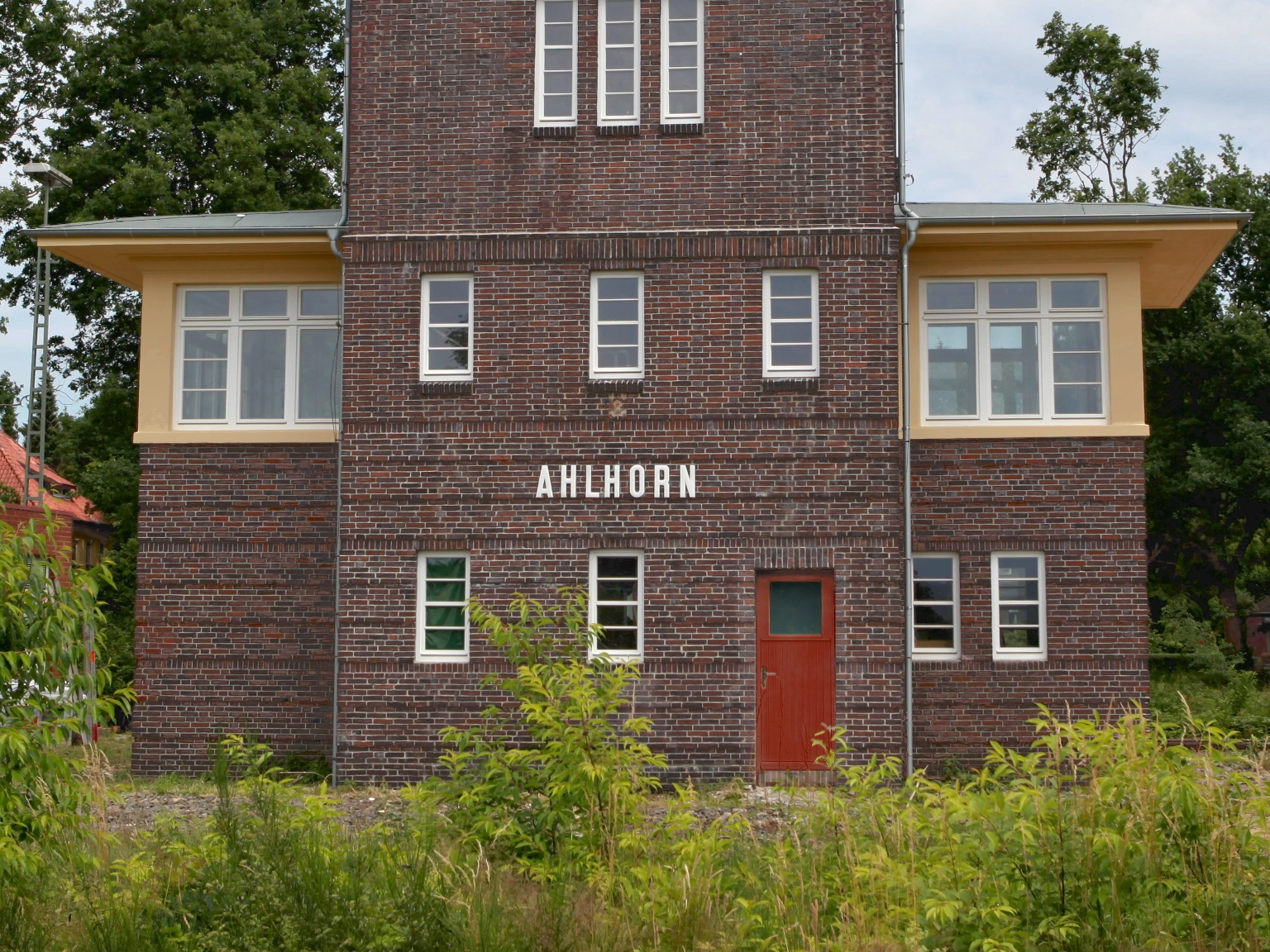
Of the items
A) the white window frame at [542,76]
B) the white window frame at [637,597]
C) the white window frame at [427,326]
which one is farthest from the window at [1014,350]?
the white window frame at [427,326]

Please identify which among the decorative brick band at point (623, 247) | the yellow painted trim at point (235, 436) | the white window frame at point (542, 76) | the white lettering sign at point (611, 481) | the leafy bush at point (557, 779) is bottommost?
the leafy bush at point (557, 779)

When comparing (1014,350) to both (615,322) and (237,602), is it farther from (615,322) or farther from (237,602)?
(237,602)

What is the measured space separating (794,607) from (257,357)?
7.66 meters

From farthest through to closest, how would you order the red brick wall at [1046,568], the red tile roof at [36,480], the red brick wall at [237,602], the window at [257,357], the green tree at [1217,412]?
the red tile roof at [36,480] → the green tree at [1217,412] → the window at [257,357] → the red brick wall at [237,602] → the red brick wall at [1046,568]

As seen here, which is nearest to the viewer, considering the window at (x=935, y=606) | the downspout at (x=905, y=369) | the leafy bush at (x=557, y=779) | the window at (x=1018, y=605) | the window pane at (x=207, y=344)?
the leafy bush at (x=557, y=779)

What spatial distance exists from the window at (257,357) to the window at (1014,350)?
777cm

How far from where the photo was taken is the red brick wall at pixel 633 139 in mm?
16781

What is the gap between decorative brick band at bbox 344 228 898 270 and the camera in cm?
1669

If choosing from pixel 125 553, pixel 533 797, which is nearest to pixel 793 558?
pixel 533 797

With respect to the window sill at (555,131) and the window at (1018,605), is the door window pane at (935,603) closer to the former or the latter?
the window at (1018,605)

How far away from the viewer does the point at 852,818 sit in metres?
8.67

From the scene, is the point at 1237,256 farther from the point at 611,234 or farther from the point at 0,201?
the point at 0,201

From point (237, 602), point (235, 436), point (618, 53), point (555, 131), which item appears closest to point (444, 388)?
point (235, 436)

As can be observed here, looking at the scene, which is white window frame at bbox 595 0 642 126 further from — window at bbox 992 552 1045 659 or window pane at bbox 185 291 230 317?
window at bbox 992 552 1045 659
